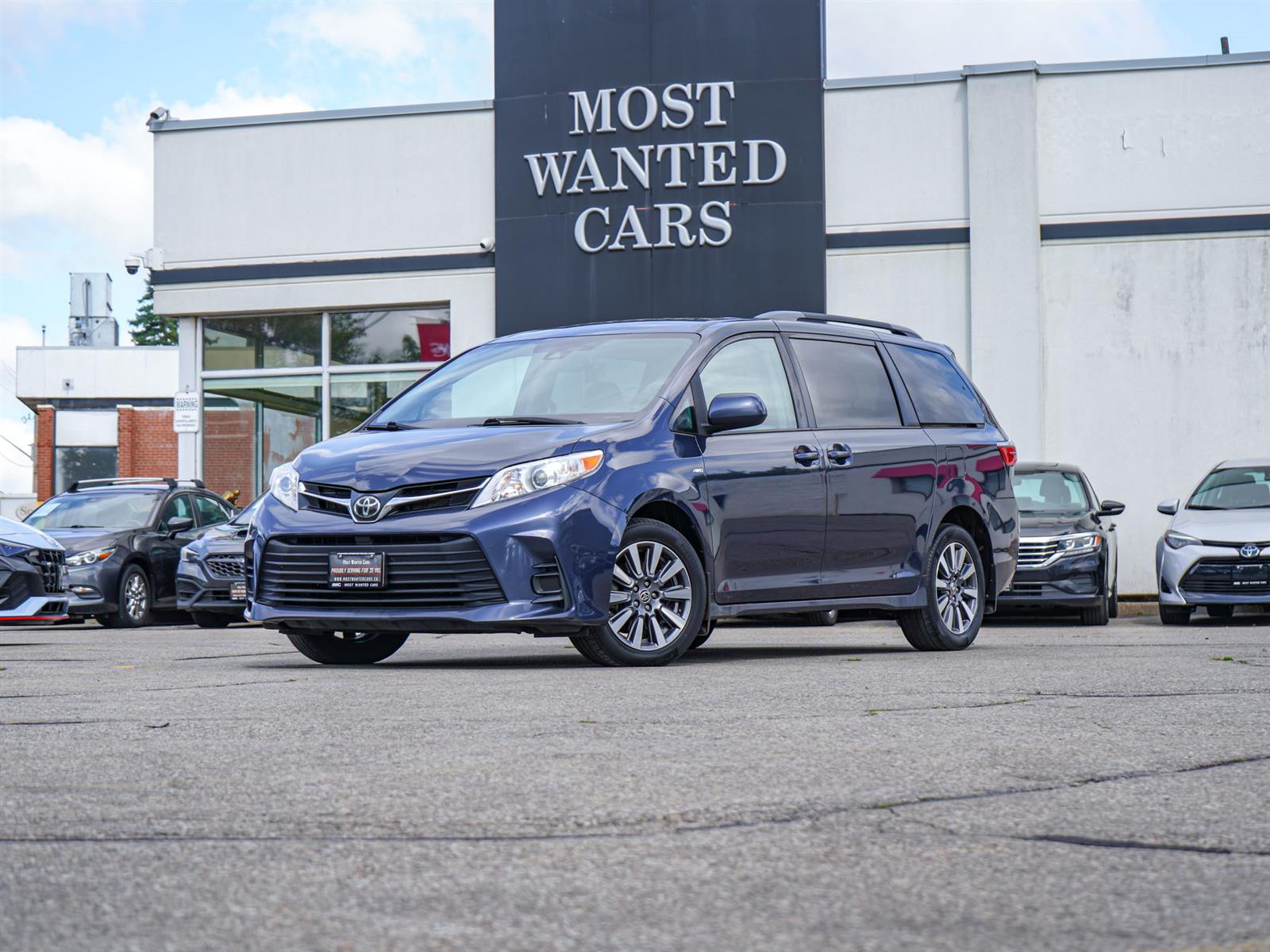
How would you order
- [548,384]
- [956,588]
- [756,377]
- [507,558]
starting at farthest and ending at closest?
[956,588]
[756,377]
[548,384]
[507,558]

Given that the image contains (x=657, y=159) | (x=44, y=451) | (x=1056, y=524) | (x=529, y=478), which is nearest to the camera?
(x=529, y=478)

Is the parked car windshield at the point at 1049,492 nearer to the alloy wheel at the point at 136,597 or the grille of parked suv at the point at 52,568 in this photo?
the grille of parked suv at the point at 52,568

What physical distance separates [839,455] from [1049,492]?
751 centimetres

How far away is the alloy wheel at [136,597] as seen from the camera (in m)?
17.4

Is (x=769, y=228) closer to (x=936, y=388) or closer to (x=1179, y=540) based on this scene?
(x=1179, y=540)

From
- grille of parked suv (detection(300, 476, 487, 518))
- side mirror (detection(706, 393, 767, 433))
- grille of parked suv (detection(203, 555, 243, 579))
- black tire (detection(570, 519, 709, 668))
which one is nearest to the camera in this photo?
grille of parked suv (detection(300, 476, 487, 518))

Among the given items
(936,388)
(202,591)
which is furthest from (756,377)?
(202,591)

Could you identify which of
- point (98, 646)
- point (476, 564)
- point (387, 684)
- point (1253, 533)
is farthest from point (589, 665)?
point (1253, 533)

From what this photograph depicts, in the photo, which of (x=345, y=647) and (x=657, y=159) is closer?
(x=345, y=647)

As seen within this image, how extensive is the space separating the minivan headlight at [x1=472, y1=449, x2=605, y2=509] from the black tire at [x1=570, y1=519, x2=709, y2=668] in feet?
1.38

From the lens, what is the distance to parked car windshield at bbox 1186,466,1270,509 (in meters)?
15.6

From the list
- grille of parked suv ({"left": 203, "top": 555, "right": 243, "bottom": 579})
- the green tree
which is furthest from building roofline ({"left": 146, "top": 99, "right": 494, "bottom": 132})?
the green tree

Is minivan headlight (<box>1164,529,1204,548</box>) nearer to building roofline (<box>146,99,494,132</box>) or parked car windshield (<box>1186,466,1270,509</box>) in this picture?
parked car windshield (<box>1186,466,1270,509</box>)

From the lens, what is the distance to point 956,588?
1028 centimetres
